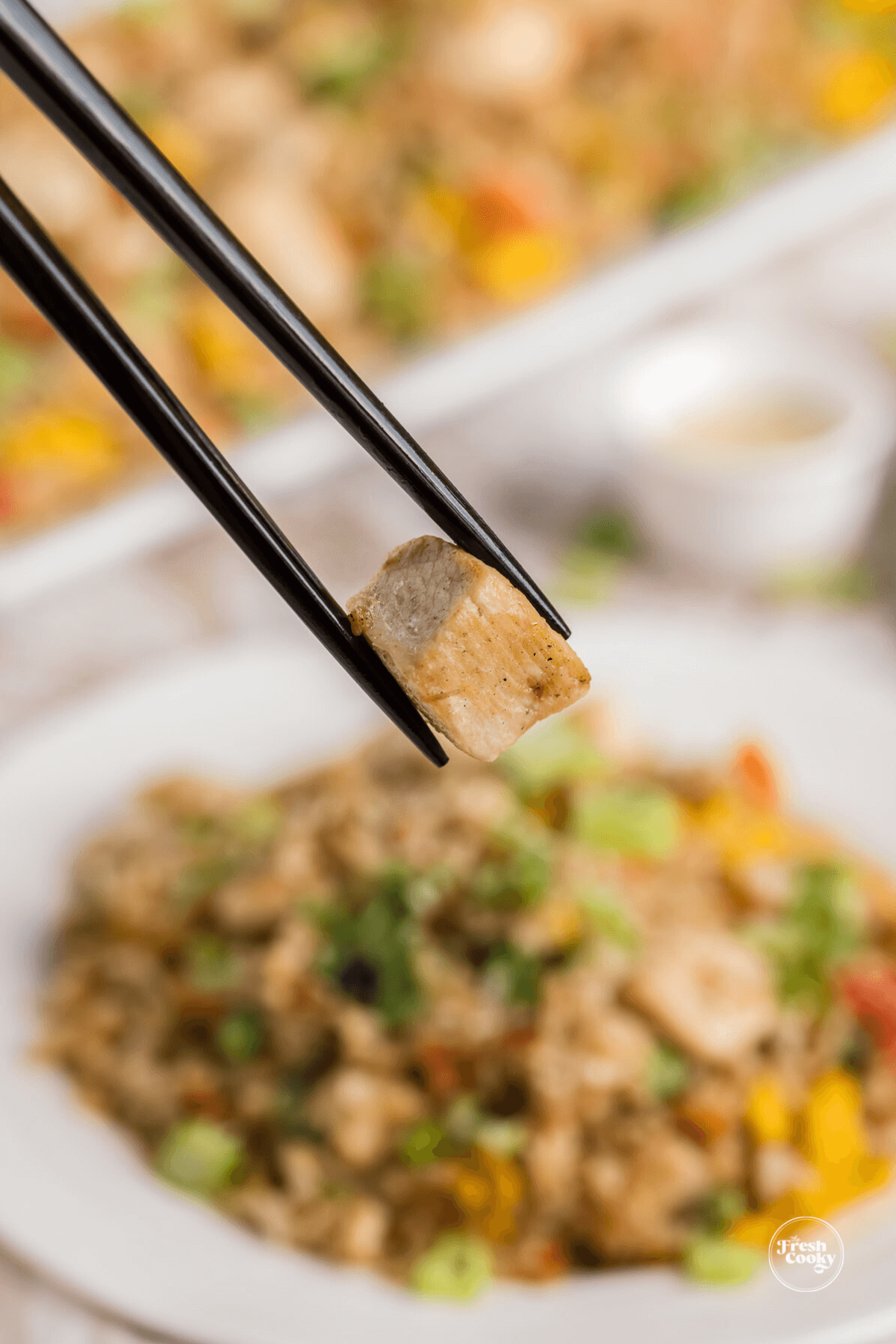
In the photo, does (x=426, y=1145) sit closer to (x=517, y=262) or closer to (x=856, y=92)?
(x=517, y=262)

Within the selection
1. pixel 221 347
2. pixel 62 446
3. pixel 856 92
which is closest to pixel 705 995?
pixel 62 446

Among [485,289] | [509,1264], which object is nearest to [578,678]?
[509,1264]

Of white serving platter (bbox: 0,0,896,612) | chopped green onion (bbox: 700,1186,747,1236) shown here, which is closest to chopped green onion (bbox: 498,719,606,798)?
chopped green onion (bbox: 700,1186,747,1236)

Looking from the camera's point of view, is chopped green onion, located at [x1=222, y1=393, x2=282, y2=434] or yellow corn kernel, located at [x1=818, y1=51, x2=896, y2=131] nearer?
chopped green onion, located at [x1=222, y1=393, x2=282, y2=434]

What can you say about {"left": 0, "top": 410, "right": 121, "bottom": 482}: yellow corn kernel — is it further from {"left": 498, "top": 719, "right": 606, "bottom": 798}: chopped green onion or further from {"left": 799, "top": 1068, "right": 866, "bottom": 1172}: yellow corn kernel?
{"left": 799, "top": 1068, "right": 866, "bottom": 1172}: yellow corn kernel

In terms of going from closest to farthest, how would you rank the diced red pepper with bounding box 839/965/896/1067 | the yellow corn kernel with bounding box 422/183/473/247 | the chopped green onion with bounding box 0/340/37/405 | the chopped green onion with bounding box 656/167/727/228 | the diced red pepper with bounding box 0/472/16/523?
the diced red pepper with bounding box 839/965/896/1067, the diced red pepper with bounding box 0/472/16/523, the chopped green onion with bounding box 0/340/37/405, the chopped green onion with bounding box 656/167/727/228, the yellow corn kernel with bounding box 422/183/473/247

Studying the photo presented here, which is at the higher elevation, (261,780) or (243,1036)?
(261,780)

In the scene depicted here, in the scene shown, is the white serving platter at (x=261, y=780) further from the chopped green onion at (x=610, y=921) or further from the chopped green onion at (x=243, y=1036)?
the chopped green onion at (x=610, y=921)

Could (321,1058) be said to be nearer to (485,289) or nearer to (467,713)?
(467,713)
